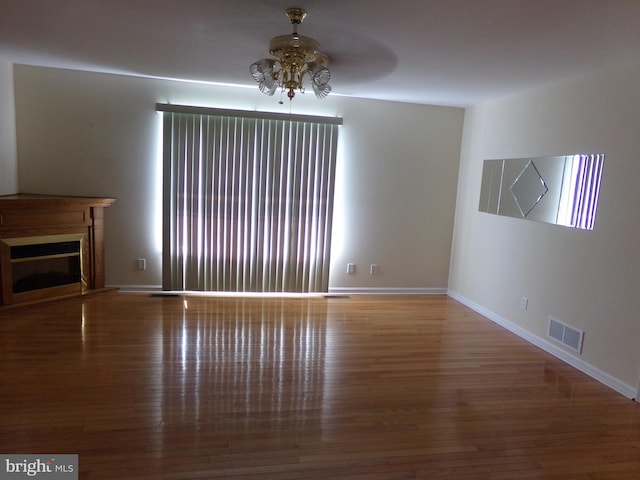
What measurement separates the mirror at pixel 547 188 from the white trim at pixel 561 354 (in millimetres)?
1070

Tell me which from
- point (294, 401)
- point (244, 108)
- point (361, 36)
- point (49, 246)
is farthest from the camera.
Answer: point (244, 108)

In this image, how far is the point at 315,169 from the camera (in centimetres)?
466

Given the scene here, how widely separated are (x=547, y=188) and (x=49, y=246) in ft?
15.7

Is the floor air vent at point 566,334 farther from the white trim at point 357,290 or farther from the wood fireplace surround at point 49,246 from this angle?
the wood fireplace surround at point 49,246

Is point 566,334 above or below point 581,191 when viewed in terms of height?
below

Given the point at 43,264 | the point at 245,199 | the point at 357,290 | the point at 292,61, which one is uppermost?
the point at 292,61

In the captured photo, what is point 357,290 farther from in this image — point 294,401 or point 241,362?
point 294,401

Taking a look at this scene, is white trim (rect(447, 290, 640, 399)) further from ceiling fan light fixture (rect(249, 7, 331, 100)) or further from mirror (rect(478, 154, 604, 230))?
ceiling fan light fixture (rect(249, 7, 331, 100))

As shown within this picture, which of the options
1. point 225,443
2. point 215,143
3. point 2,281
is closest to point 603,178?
point 225,443

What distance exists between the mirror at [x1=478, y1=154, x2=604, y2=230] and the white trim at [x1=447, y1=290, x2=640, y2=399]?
1.07 meters

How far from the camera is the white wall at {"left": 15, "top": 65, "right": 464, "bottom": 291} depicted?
13.7 feet

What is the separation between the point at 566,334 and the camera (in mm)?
3340

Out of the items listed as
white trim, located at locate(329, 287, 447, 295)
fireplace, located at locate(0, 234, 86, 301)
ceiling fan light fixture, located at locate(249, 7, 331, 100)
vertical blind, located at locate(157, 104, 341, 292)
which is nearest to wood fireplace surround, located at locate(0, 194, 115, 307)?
fireplace, located at locate(0, 234, 86, 301)

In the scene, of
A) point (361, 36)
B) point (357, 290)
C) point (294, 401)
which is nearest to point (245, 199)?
point (357, 290)
